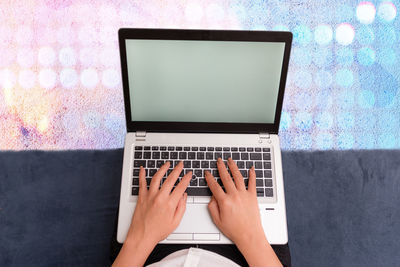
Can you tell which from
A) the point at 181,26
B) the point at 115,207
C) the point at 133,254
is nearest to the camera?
the point at 133,254

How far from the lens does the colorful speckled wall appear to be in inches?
52.9

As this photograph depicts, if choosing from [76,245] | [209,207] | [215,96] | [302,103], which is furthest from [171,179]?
[302,103]

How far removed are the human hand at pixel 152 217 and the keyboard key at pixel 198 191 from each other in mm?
29

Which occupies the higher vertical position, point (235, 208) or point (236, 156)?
point (236, 156)

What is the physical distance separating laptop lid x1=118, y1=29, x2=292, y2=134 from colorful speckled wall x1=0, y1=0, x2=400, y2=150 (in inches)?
16.4

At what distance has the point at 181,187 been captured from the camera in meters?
0.91

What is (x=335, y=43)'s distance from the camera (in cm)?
142

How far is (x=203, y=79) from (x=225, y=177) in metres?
0.25

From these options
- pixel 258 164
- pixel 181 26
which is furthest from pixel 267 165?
pixel 181 26

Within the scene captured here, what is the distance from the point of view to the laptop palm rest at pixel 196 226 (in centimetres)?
91

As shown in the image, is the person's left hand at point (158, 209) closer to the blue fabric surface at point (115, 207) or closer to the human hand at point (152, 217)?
the human hand at point (152, 217)

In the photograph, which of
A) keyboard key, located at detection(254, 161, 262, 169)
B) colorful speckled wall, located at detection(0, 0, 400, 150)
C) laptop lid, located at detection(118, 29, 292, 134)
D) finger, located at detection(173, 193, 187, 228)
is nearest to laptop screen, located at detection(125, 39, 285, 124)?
laptop lid, located at detection(118, 29, 292, 134)

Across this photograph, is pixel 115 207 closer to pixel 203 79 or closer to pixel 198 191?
pixel 198 191

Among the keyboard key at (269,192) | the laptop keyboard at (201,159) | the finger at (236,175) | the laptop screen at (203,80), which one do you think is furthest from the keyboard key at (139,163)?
the keyboard key at (269,192)
